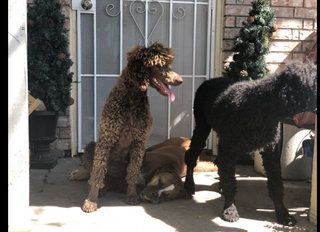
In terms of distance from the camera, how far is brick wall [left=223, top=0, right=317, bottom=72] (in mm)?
5312

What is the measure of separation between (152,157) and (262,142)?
158 centimetres

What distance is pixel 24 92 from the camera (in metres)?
2.60

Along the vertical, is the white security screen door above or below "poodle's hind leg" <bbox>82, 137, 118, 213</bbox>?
above

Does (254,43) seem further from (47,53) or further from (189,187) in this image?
(47,53)

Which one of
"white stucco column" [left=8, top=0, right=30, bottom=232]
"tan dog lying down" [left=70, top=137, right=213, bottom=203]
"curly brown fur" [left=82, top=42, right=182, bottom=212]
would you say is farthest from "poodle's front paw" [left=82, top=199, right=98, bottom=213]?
"white stucco column" [left=8, top=0, right=30, bottom=232]

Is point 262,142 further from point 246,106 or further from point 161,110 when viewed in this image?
point 161,110

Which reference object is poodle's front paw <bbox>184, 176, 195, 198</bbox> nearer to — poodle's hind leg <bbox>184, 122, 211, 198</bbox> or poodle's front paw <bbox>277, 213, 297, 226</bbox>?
poodle's hind leg <bbox>184, 122, 211, 198</bbox>

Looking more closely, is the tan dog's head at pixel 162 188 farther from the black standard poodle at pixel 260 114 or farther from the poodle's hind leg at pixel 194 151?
the black standard poodle at pixel 260 114

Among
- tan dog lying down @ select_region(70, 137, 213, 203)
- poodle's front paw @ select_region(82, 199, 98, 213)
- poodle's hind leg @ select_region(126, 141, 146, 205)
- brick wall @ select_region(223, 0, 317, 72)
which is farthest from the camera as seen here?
brick wall @ select_region(223, 0, 317, 72)

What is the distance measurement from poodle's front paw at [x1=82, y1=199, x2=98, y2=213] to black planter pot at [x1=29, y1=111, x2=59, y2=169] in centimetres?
163

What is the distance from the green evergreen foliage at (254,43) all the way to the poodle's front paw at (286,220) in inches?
81.9

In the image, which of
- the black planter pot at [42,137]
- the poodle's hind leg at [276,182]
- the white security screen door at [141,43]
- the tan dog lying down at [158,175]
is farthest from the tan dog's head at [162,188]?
the white security screen door at [141,43]

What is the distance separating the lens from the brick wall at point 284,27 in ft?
17.4

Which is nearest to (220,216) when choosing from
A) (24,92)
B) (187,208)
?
(187,208)
